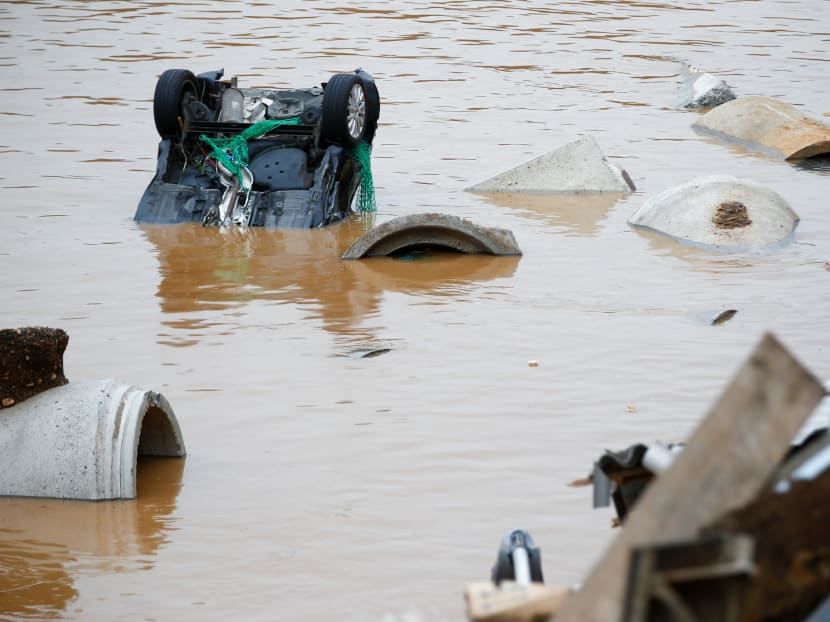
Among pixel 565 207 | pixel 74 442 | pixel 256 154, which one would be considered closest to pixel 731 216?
pixel 565 207

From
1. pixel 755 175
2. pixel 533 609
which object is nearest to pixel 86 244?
pixel 755 175

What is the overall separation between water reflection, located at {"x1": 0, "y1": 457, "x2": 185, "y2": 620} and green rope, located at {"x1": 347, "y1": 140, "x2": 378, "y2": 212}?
633 cm

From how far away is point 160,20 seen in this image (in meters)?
29.0

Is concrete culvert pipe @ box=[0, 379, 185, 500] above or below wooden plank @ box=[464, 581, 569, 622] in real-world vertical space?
below

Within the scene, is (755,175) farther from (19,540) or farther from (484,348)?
(19,540)

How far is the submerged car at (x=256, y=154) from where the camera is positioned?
475 inches

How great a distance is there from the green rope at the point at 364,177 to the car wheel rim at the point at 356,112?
6.3 inches

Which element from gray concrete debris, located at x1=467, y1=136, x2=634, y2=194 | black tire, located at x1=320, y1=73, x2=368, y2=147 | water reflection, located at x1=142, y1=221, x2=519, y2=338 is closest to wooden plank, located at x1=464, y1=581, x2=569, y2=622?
water reflection, located at x1=142, y1=221, x2=519, y2=338

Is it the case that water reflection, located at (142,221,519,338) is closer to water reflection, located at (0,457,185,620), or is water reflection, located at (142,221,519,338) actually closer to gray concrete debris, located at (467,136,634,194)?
gray concrete debris, located at (467,136,634,194)

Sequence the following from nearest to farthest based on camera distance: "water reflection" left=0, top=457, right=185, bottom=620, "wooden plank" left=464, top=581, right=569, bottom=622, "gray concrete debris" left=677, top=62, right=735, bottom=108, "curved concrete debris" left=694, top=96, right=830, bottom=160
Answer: "wooden plank" left=464, top=581, right=569, bottom=622, "water reflection" left=0, top=457, right=185, bottom=620, "curved concrete debris" left=694, top=96, right=830, bottom=160, "gray concrete debris" left=677, top=62, right=735, bottom=108

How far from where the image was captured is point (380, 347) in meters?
8.59

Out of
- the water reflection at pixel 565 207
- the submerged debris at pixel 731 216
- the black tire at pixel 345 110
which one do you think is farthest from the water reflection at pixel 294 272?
the submerged debris at pixel 731 216

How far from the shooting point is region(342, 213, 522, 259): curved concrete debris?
11.0 metres

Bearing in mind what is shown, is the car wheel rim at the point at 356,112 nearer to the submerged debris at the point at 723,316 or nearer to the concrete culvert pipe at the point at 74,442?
the submerged debris at the point at 723,316
